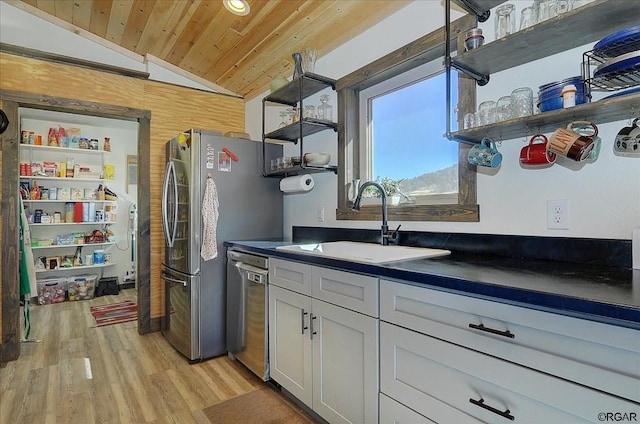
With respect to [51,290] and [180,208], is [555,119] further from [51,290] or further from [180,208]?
[51,290]

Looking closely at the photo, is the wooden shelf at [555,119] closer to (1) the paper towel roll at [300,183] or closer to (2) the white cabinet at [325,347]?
(2) the white cabinet at [325,347]

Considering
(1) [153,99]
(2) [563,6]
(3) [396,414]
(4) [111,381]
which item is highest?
(1) [153,99]

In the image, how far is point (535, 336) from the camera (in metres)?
0.89

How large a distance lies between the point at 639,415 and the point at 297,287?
132cm

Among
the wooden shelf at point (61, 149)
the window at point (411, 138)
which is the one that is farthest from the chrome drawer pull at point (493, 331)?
the wooden shelf at point (61, 149)

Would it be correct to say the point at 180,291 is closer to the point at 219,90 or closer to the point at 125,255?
the point at 219,90

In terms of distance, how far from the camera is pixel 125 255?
4973 millimetres

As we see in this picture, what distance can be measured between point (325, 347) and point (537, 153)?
1228mm

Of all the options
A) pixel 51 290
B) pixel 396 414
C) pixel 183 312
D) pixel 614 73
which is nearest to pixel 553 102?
pixel 614 73

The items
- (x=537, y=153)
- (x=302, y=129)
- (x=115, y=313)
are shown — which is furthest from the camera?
(x=115, y=313)

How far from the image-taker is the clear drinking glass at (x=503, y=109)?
4.56ft

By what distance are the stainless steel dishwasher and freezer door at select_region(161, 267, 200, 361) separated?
0.78 ft

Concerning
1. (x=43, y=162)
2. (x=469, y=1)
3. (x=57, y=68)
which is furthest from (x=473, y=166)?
(x=43, y=162)

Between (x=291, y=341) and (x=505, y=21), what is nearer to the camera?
(x=505, y=21)
